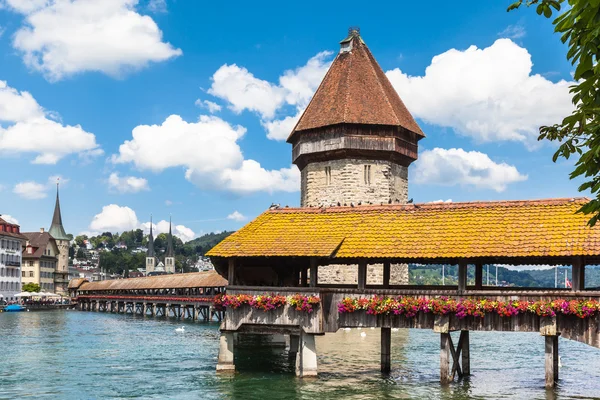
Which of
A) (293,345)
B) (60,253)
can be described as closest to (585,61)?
(293,345)

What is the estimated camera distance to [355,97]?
4769 cm

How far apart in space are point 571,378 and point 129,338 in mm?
24211

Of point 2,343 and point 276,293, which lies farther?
point 2,343

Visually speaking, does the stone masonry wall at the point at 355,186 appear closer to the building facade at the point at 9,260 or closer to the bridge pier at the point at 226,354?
the bridge pier at the point at 226,354

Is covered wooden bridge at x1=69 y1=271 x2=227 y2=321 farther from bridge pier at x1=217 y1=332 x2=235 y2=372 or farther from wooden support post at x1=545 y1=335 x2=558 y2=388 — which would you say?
wooden support post at x1=545 y1=335 x2=558 y2=388

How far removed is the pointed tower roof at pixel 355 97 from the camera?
46.6 meters

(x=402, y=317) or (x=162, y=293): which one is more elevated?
(x=402, y=317)

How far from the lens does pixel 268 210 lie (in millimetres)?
24031

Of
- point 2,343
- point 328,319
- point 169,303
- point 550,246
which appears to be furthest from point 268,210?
point 169,303

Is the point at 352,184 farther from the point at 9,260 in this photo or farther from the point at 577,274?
the point at 9,260

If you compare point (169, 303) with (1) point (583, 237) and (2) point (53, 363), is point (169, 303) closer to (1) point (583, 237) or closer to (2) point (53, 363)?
(2) point (53, 363)

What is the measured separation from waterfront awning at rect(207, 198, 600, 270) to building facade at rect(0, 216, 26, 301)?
7525 cm

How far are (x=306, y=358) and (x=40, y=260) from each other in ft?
303

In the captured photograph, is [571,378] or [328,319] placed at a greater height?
[328,319]
